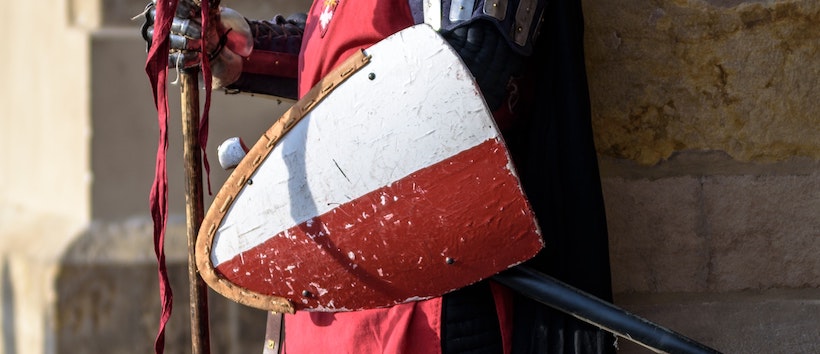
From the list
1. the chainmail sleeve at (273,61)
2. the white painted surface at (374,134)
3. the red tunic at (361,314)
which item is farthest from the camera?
the chainmail sleeve at (273,61)

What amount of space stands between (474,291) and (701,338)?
19.7 inches

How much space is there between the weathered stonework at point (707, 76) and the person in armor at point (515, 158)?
18cm

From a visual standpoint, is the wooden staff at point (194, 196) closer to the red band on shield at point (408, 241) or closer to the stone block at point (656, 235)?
the red band on shield at point (408, 241)

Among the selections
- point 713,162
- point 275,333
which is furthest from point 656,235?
point 275,333

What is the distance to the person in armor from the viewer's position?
1596 mm

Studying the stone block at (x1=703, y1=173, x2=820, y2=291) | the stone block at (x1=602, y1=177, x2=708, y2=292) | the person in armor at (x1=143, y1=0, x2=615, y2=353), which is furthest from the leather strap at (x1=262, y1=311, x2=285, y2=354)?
the stone block at (x1=703, y1=173, x2=820, y2=291)

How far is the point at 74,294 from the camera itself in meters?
2.59

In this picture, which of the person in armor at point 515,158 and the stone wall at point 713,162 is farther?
the stone wall at point 713,162

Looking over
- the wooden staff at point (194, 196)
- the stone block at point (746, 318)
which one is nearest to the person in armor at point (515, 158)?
the wooden staff at point (194, 196)

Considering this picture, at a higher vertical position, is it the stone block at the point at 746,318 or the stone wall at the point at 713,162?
the stone wall at the point at 713,162

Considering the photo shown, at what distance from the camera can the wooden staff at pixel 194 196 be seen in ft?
6.06

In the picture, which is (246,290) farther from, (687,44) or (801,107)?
(801,107)

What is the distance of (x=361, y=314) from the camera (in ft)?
5.45

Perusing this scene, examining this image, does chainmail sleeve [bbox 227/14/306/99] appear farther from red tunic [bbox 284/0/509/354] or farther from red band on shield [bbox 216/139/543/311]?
red band on shield [bbox 216/139/543/311]
